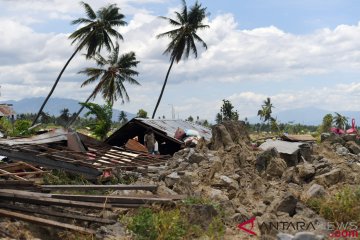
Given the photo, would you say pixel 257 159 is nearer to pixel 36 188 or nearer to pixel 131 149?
pixel 36 188

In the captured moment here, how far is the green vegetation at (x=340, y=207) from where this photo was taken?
8.18 meters

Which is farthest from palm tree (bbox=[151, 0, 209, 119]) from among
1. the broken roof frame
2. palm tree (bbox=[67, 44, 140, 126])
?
the broken roof frame

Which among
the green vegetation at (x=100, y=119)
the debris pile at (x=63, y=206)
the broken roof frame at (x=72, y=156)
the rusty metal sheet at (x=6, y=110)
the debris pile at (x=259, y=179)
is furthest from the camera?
the rusty metal sheet at (x=6, y=110)

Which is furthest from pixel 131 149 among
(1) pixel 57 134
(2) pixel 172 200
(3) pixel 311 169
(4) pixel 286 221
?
(4) pixel 286 221

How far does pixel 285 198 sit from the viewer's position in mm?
8555

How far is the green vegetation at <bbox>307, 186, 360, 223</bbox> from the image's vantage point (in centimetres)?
818

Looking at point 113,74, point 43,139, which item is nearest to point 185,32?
point 113,74

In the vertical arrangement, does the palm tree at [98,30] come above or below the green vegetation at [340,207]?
above

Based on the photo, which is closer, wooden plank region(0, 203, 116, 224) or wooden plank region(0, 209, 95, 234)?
wooden plank region(0, 209, 95, 234)

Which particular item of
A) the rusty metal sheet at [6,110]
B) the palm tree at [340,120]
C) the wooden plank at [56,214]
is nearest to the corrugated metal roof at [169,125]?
the wooden plank at [56,214]

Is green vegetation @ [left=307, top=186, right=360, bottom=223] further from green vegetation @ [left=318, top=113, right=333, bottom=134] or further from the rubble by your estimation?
green vegetation @ [left=318, top=113, right=333, bottom=134]

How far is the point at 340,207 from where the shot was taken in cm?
828

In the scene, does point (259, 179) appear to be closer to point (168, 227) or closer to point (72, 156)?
point (168, 227)

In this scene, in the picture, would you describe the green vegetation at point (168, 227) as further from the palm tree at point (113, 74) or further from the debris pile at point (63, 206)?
the palm tree at point (113, 74)
